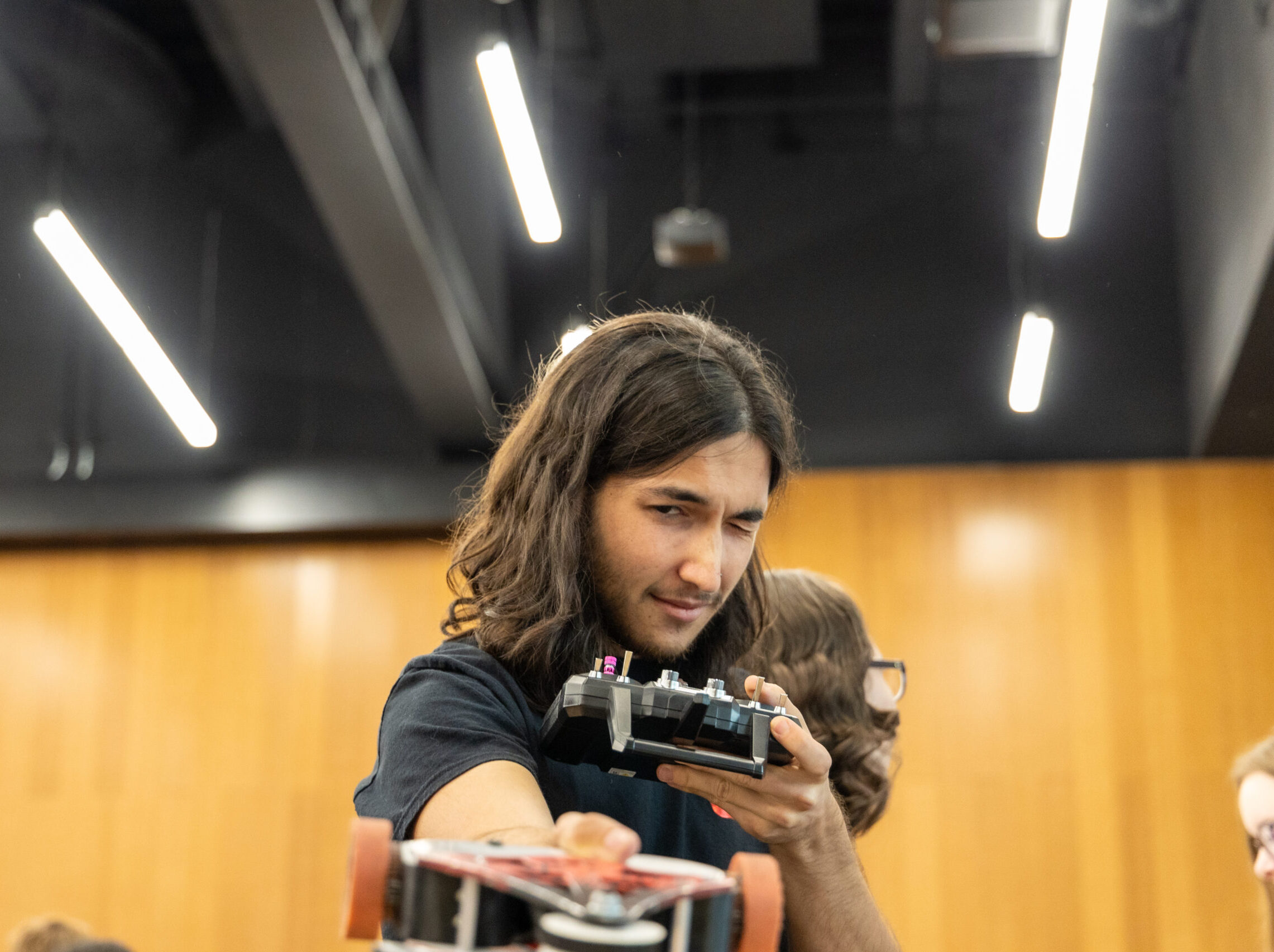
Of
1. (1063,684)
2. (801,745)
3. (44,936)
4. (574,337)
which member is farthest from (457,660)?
(1063,684)

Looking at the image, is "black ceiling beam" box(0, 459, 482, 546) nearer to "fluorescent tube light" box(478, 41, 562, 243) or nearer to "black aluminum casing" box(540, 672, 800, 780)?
"fluorescent tube light" box(478, 41, 562, 243)

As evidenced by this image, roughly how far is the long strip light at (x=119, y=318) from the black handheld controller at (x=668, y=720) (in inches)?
134

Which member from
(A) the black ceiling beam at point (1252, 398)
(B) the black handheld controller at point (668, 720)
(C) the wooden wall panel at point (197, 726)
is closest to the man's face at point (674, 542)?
(B) the black handheld controller at point (668, 720)

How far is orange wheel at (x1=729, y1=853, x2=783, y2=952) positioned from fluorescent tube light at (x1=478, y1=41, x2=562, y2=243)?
3.12 m

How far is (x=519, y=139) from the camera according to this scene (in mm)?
3754

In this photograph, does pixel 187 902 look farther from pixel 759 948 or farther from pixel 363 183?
pixel 759 948

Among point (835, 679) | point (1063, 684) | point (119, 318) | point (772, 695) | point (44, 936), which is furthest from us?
point (1063, 684)

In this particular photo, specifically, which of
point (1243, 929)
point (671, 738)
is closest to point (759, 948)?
point (671, 738)

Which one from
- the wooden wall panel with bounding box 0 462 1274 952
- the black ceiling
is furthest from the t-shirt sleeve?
the black ceiling

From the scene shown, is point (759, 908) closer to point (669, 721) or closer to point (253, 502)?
point (669, 721)

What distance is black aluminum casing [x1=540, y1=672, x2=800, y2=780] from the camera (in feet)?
3.28

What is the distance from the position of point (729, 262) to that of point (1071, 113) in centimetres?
271

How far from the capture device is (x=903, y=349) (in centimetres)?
589

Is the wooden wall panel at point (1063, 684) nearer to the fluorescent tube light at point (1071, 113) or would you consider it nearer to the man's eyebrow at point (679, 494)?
the fluorescent tube light at point (1071, 113)
